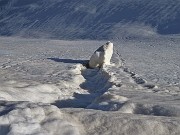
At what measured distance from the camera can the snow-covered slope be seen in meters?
22.8

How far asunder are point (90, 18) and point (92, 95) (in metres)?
18.4

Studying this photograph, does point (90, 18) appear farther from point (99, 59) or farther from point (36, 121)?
point (36, 121)

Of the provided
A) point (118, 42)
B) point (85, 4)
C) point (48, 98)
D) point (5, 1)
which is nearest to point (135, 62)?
point (48, 98)

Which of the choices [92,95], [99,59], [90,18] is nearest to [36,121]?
[92,95]

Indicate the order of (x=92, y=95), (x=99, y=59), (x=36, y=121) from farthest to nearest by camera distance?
(x=99, y=59) < (x=92, y=95) < (x=36, y=121)

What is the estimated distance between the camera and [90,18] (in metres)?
25.6

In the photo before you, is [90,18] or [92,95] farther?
[90,18]

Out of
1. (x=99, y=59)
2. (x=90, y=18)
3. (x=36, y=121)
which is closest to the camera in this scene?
(x=36, y=121)

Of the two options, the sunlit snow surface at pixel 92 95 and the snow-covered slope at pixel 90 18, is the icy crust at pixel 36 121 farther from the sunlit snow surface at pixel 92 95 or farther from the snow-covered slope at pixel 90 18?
the snow-covered slope at pixel 90 18

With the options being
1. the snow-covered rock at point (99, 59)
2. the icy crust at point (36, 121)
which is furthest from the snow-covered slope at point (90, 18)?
the icy crust at point (36, 121)

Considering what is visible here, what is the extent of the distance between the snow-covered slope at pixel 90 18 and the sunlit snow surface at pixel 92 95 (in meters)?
6.35

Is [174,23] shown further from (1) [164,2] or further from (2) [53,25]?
(2) [53,25]

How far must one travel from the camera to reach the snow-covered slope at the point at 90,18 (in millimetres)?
22828

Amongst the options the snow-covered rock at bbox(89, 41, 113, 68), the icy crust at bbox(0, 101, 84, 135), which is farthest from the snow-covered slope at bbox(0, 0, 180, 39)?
the icy crust at bbox(0, 101, 84, 135)
